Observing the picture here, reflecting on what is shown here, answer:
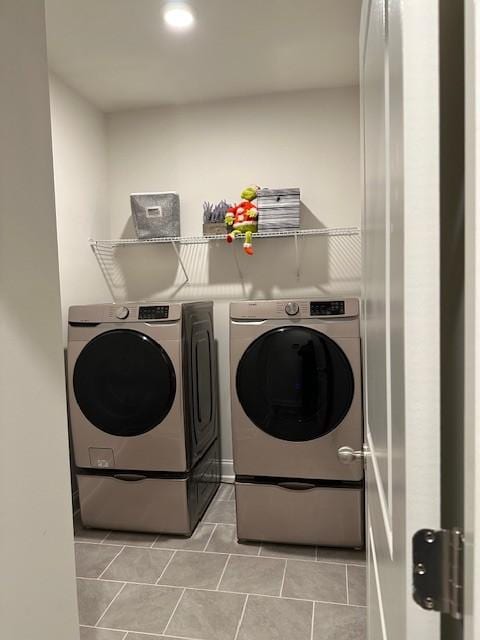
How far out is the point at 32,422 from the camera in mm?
1213

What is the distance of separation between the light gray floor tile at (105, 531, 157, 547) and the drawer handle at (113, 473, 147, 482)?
32 centimetres

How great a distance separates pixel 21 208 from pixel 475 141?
3.52 feet

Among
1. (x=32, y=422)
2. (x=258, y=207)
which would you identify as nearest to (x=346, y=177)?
(x=258, y=207)

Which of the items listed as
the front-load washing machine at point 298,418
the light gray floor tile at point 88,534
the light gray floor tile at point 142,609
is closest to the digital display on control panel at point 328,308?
the front-load washing machine at point 298,418

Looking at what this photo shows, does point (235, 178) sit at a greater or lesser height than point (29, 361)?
greater

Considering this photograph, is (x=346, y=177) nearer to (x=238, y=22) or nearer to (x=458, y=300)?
(x=238, y=22)

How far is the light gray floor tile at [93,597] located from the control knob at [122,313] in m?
1.23

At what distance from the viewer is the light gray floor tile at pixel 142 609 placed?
1826 mm

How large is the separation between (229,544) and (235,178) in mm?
2182

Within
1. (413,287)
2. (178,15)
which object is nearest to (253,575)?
(413,287)

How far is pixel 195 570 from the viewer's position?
7.15ft

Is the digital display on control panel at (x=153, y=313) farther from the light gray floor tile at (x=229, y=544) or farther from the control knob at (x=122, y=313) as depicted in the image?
the light gray floor tile at (x=229, y=544)

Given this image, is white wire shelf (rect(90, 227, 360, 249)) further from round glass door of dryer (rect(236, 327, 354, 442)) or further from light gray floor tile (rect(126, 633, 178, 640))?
light gray floor tile (rect(126, 633, 178, 640))

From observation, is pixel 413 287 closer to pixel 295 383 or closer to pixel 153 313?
pixel 295 383
